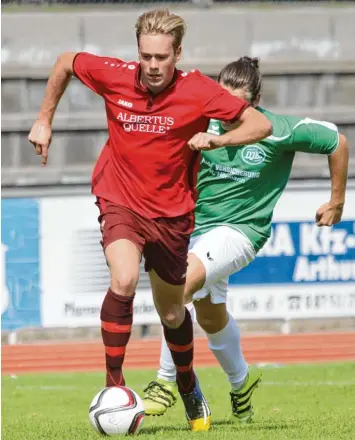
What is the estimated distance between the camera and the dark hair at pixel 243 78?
662 cm

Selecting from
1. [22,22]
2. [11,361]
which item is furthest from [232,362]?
[22,22]

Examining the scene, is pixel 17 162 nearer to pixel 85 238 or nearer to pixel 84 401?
pixel 85 238

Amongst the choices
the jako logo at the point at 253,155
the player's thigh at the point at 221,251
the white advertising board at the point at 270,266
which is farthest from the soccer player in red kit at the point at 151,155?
the white advertising board at the point at 270,266

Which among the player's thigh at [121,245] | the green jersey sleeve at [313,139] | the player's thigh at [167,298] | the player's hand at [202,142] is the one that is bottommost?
the player's thigh at [167,298]

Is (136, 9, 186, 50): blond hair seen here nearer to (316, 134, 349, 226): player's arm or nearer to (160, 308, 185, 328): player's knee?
(160, 308, 185, 328): player's knee

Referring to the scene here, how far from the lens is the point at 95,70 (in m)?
5.88

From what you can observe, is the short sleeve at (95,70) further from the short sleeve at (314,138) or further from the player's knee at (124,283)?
the short sleeve at (314,138)

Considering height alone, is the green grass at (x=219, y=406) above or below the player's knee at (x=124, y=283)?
below

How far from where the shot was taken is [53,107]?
5941mm

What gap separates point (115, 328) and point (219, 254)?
124cm

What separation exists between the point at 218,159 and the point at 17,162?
7600 mm

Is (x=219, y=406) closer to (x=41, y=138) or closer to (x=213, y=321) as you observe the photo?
(x=213, y=321)

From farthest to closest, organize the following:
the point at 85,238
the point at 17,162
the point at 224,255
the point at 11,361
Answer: the point at 17,162, the point at 85,238, the point at 11,361, the point at 224,255

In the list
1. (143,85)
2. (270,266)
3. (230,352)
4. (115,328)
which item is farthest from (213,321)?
(270,266)
